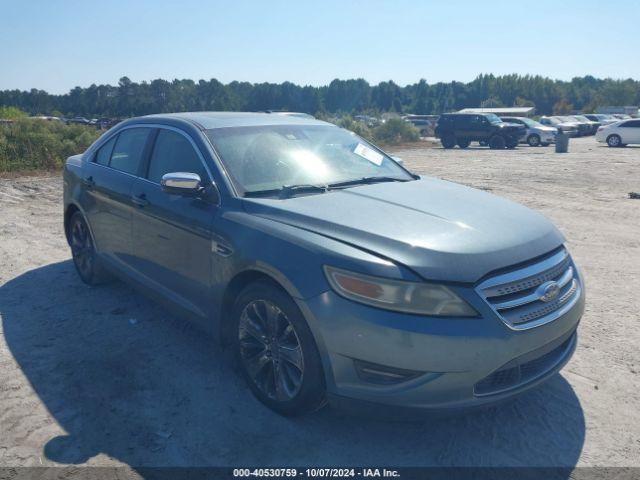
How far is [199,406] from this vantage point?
3373mm

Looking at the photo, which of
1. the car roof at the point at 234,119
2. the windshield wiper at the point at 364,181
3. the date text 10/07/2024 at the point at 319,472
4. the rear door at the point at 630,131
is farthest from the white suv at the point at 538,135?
the date text 10/07/2024 at the point at 319,472

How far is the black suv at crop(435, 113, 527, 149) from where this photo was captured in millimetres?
27609

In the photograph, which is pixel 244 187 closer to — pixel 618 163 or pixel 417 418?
pixel 417 418

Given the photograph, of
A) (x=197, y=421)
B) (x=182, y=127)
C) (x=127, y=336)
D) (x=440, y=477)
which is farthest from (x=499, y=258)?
(x=127, y=336)

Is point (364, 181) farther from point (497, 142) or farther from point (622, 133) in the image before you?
point (622, 133)

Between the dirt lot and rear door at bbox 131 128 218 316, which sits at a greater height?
rear door at bbox 131 128 218 316

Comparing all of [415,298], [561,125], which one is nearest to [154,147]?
[415,298]

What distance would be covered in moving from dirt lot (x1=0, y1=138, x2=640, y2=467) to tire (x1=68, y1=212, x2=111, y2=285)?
14 cm

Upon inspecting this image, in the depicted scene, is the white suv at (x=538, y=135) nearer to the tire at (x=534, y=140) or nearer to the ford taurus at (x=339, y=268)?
the tire at (x=534, y=140)

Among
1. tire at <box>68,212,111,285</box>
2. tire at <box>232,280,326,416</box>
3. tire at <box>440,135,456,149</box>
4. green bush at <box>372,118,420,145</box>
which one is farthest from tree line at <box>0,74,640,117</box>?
tire at <box>232,280,326,416</box>

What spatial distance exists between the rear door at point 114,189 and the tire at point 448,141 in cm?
2538

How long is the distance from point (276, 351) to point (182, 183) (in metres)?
1.26

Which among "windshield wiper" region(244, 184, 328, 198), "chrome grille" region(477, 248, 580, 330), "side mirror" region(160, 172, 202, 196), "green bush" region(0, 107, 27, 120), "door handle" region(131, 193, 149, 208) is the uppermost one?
"green bush" region(0, 107, 27, 120)

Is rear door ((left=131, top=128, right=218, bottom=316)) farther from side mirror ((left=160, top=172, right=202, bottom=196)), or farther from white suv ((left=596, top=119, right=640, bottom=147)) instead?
white suv ((left=596, top=119, right=640, bottom=147))
